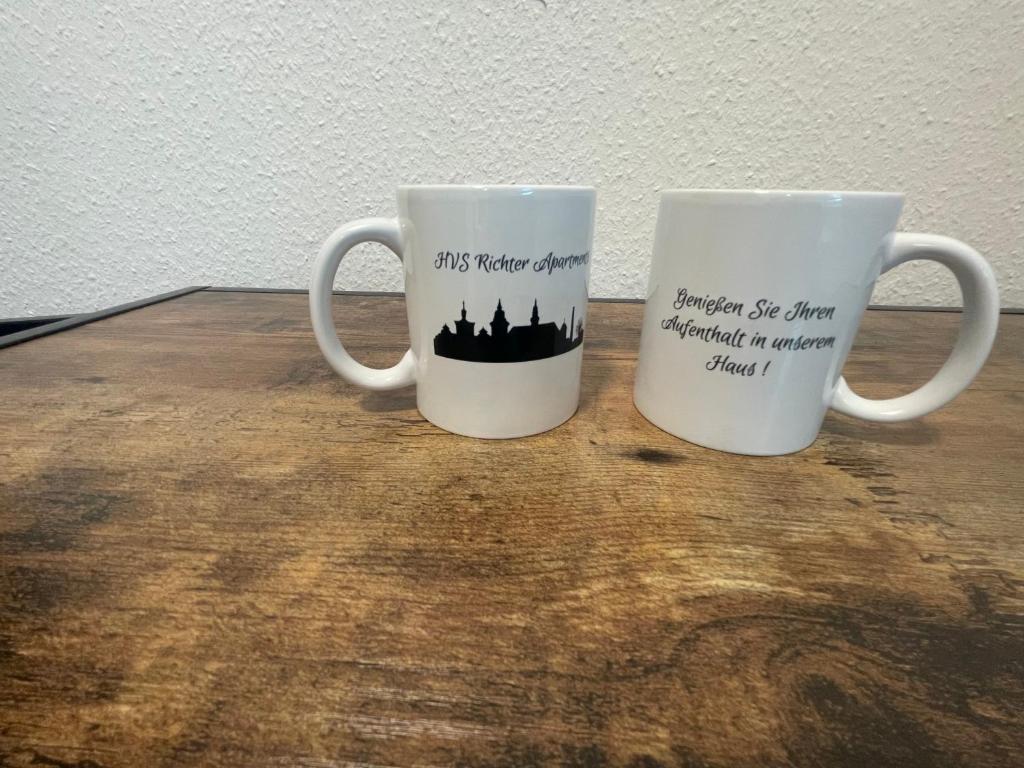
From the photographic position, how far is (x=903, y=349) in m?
0.55

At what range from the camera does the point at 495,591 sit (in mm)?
233

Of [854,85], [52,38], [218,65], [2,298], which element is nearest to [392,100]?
[218,65]

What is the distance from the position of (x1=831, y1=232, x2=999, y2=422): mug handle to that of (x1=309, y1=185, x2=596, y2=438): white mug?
0.19 metres

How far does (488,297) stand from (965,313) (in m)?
0.30

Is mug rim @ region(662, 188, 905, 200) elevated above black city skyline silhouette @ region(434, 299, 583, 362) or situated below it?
above

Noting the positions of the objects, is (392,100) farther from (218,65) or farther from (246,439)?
(246,439)

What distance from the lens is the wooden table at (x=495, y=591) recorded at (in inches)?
7.0

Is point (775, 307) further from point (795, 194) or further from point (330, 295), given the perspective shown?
point (330, 295)

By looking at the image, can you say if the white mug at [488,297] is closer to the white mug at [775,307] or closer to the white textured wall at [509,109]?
the white mug at [775,307]

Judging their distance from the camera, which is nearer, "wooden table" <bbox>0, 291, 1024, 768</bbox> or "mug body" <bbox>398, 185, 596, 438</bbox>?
"wooden table" <bbox>0, 291, 1024, 768</bbox>

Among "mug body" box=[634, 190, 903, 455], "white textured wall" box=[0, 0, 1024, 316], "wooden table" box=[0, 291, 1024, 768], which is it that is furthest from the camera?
"white textured wall" box=[0, 0, 1024, 316]

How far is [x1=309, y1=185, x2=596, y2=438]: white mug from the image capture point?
31 cm

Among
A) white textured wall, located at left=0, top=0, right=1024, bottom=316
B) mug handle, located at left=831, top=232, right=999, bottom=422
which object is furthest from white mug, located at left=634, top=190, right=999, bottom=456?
white textured wall, located at left=0, top=0, right=1024, bottom=316

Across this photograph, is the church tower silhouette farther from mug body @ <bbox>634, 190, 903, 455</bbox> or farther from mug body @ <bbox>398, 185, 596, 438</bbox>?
mug body @ <bbox>634, 190, 903, 455</bbox>
